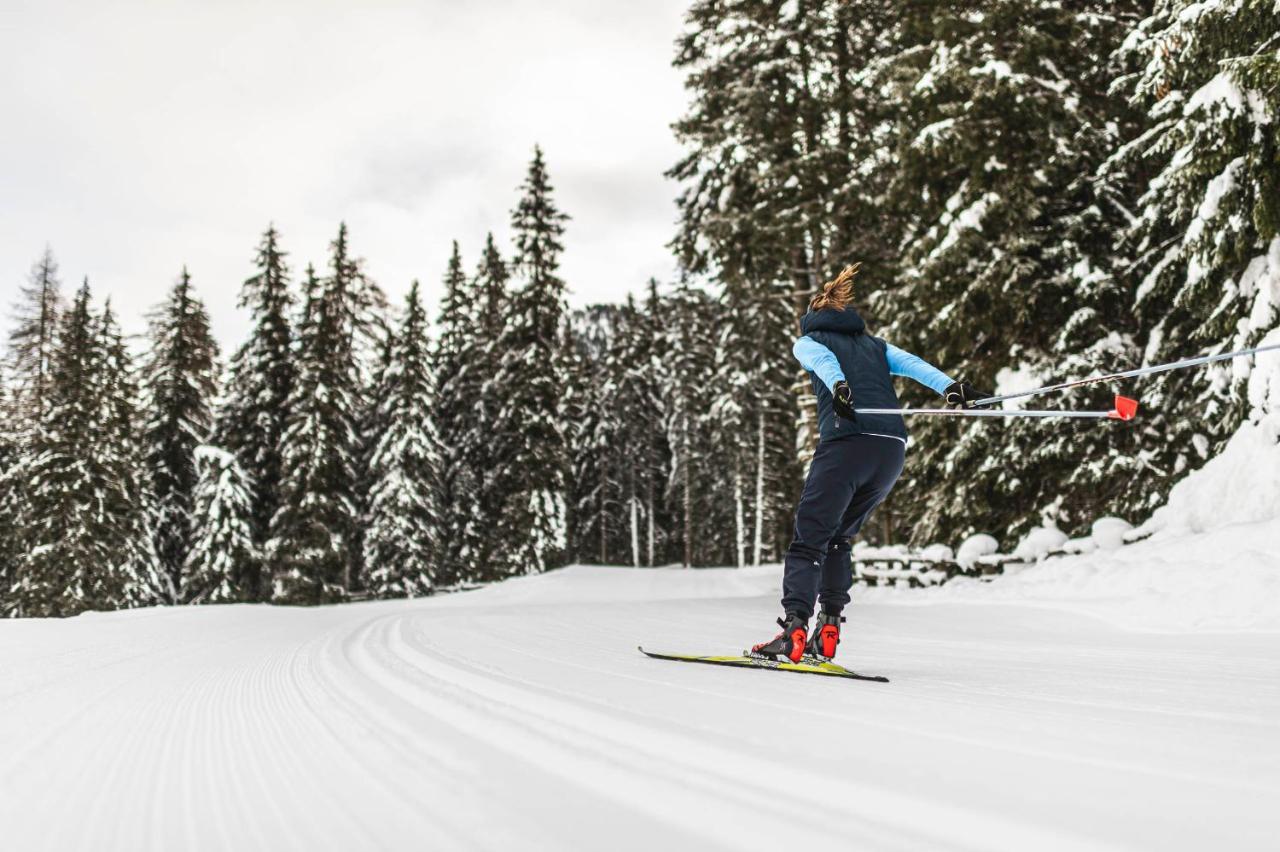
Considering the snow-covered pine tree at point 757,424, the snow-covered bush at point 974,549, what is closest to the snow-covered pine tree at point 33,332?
the snow-covered pine tree at point 757,424

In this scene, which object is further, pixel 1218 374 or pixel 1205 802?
pixel 1218 374

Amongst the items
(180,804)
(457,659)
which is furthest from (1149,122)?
(180,804)

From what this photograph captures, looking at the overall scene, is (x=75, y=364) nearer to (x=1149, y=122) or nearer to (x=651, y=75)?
(x=651, y=75)

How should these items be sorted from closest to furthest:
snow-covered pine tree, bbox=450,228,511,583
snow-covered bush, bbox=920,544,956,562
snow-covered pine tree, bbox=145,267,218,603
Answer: snow-covered bush, bbox=920,544,956,562, snow-covered pine tree, bbox=145,267,218,603, snow-covered pine tree, bbox=450,228,511,583

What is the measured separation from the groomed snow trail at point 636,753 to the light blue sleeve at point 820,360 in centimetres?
143

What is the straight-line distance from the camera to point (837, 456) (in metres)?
3.89

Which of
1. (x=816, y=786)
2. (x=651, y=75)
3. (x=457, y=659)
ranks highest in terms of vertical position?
(x=651, y=75)

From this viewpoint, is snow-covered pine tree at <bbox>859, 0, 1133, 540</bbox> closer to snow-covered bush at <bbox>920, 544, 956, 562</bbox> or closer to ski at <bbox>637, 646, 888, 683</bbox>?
snow-covered bush at <bbox>920, 544, 956, 562</bbox>

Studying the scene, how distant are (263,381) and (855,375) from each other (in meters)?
26.9

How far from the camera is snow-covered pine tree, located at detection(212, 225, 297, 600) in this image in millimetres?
26703

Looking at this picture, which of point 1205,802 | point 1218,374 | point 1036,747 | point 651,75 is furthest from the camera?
point 651,75

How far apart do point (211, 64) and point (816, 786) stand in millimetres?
10015

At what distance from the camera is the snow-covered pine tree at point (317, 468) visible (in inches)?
939

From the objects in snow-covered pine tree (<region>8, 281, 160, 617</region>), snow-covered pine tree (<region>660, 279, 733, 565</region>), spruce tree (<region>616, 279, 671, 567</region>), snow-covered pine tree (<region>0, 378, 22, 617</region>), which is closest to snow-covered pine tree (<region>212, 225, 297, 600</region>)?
snow-covered pine tree (<region>8, 281, 160, 617</region>)
